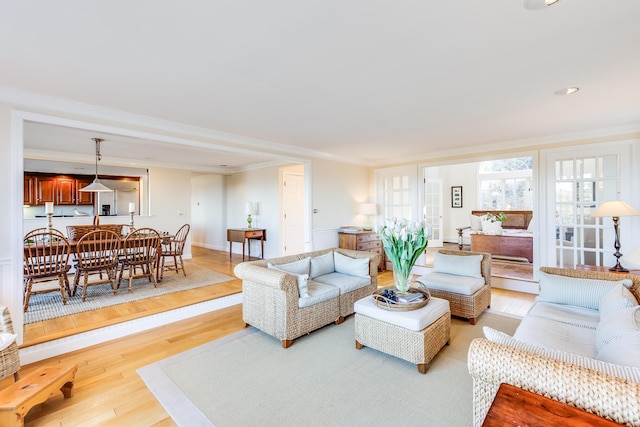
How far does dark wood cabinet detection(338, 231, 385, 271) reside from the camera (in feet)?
18.5

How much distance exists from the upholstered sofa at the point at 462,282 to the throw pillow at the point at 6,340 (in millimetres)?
3452

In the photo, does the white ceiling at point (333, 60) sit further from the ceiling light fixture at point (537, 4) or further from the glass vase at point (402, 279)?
the glass vase at point (402, 279)

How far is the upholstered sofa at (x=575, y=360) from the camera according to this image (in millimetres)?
1013

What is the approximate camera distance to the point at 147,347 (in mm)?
2818

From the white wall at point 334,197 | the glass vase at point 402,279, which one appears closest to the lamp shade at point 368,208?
the white wall at point 334,197

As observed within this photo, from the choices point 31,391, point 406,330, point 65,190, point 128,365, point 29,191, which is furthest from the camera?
point 65,190

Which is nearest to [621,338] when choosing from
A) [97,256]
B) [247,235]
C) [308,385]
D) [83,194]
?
[308,385]

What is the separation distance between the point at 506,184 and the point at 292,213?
6389 millimetres

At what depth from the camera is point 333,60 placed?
211 cm

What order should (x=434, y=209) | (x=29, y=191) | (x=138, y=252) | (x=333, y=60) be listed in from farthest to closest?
1. (x=434, y=209)
2. (x=29, y=191)
3. (x=138, y=252)
4. (x=333, y=60)

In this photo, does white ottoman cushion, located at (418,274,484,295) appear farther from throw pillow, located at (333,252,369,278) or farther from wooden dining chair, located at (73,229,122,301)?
wooden dining chair, located at (73,229,122,301)

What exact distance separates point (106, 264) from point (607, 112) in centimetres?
647

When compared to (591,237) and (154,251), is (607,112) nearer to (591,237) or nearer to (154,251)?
(591,237)

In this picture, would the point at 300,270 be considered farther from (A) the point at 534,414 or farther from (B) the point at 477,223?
(B) the point at 477,223
